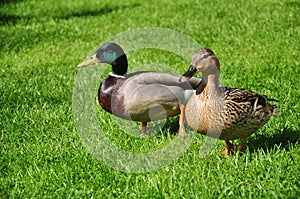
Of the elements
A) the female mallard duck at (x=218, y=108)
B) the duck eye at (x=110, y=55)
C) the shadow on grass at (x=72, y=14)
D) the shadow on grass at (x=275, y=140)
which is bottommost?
the shadow on grass at (x=72, y=14)

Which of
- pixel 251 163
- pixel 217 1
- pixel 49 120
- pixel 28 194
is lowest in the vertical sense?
pixel 217 1

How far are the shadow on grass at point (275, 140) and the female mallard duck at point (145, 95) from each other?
76cm

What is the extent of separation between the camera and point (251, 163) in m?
4.01

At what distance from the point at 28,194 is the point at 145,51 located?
513 centimetres

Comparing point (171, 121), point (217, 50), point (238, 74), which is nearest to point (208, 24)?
point (217, 50)

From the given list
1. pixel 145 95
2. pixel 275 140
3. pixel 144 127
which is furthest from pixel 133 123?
pixel 275 140

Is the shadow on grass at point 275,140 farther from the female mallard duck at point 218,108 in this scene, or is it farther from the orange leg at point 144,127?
the orange leg at point 144,127

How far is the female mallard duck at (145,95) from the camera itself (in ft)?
16.1

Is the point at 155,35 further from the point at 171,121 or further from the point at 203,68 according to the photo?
the point at 203,68

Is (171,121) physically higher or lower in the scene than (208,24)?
higher

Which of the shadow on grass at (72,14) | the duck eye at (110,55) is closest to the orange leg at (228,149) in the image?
the duck eye at (110,55)

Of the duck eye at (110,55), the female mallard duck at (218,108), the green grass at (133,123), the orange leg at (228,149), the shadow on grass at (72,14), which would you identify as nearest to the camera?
the green grass at (133,123)

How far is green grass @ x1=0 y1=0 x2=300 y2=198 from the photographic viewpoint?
388cm

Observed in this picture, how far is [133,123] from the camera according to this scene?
5.53 metres
